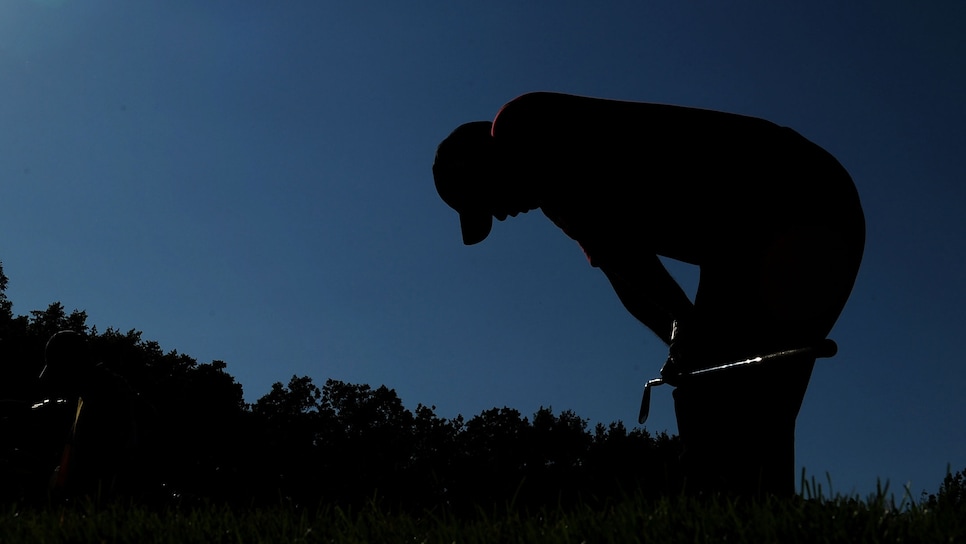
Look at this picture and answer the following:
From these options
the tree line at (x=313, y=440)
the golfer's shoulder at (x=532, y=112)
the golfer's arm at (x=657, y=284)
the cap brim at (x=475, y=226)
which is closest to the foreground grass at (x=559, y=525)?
the golfer's arm at (x=657, y=284)

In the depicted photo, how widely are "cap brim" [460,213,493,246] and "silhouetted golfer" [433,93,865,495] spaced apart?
505 millimetres

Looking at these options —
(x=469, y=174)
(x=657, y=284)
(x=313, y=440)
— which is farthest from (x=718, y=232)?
(x=313, y=440)

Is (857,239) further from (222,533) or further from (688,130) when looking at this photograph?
(222,533)

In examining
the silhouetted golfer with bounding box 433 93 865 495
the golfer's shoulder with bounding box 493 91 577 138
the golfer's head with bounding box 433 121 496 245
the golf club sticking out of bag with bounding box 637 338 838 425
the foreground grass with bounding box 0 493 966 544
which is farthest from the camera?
the golfer's head with bounding box 433 121 496 245

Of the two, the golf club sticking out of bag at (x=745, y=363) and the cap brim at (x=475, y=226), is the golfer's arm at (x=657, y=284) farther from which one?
the cap brim at (x=475, y=226)

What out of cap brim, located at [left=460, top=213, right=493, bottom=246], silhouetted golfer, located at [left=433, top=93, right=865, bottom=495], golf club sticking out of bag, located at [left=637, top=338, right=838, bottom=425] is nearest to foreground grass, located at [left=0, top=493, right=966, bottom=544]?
silhouetted golfer, located at [left=433, top=93, right=865, bottom=495]

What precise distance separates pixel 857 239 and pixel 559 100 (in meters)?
1.51

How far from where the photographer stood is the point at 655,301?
12.1 ft

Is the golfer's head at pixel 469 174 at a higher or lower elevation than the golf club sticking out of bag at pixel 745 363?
higher

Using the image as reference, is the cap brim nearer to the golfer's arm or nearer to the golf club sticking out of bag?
the golfer's arm

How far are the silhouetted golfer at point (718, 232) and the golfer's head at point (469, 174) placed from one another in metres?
0.25

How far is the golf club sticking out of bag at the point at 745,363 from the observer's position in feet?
10.4

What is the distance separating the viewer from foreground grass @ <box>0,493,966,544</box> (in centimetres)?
285

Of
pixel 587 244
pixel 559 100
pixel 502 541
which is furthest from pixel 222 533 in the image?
pixel 559 100
